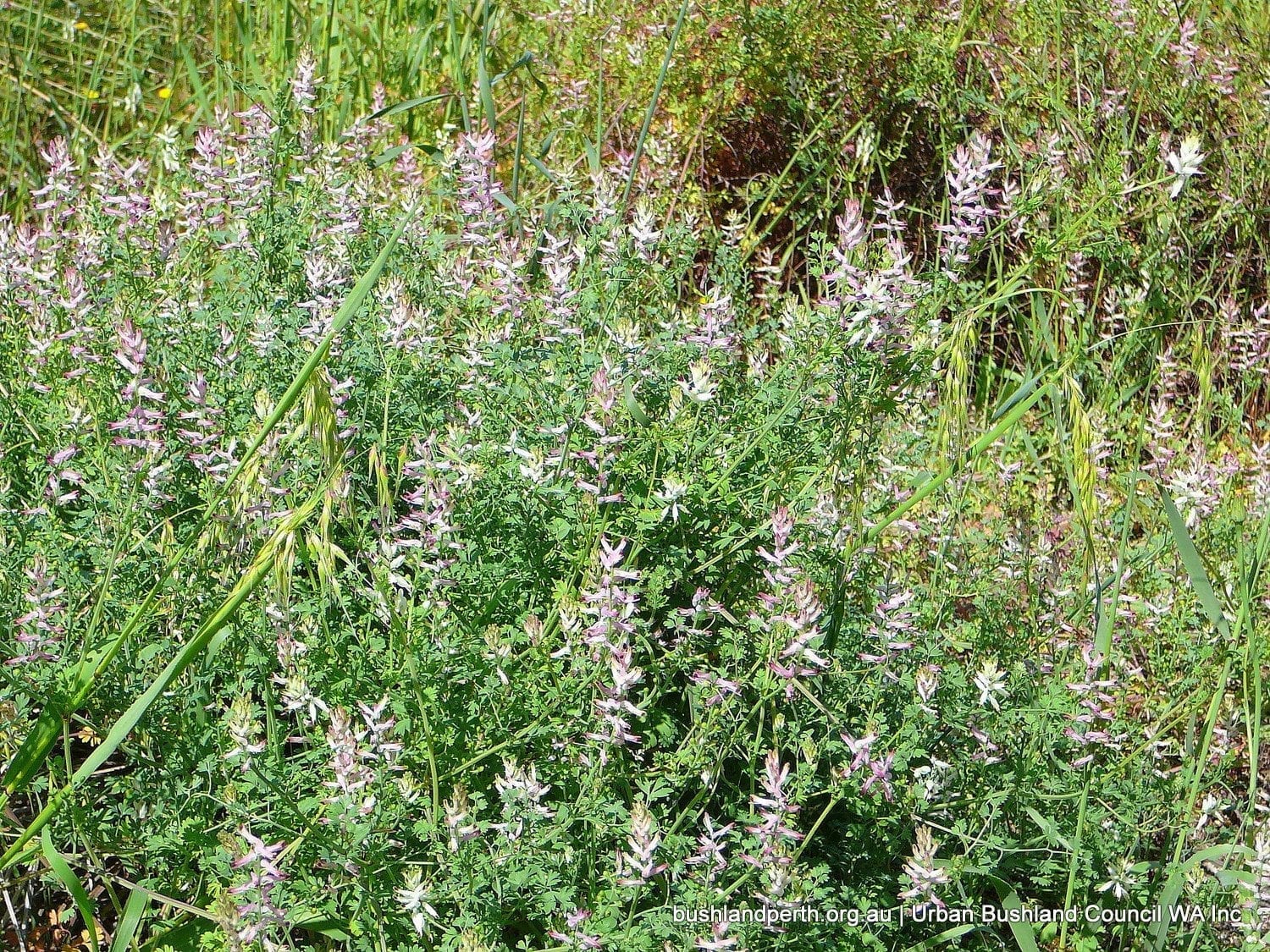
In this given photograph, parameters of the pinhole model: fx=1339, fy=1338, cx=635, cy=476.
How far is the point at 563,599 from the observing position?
6.97 feet

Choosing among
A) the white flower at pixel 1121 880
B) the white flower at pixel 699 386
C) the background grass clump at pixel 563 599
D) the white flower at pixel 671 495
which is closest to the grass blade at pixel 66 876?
the background grass clump at pixel 563 599

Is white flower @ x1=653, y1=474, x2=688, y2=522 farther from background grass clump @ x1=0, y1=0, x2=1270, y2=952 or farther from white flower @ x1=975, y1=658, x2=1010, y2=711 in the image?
white flower @ x1=975, y1=658, x2=1010, y2=711

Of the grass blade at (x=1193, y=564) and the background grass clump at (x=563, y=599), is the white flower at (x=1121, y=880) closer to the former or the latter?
the background grass clump at (x=563, y=599)

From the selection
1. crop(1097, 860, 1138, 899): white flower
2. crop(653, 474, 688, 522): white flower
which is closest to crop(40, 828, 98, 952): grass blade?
crop(653, 474, 688, 522): white flower

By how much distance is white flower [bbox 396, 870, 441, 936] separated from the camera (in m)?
1.98

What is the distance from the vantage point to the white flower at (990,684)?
94.4 inches

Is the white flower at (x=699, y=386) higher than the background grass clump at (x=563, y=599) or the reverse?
higher

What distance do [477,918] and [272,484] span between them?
81cm

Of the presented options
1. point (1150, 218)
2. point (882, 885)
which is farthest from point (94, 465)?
point (1150, 218)

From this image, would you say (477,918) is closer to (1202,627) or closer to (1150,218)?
(1202,627)

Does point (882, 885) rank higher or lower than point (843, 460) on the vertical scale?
lower

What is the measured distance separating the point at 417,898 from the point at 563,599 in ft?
1.63

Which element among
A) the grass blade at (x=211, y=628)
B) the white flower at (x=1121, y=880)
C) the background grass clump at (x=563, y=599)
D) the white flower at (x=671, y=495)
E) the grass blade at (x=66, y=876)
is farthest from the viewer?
the white flower at (x=1121, y=880)

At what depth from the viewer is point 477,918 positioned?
2.12m
